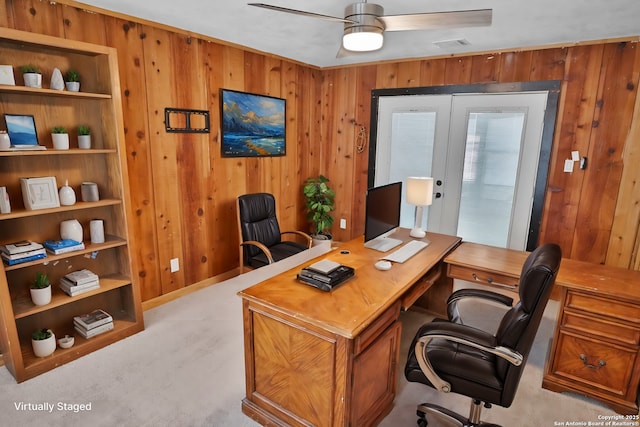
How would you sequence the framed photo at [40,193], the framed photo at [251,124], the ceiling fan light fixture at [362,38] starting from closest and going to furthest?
1. the ceiling fan light fixture at [362,38]
2. the framed photo at [40,193]
3. the framed photo at [251,124]

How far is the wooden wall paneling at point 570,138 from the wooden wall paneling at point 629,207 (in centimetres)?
29

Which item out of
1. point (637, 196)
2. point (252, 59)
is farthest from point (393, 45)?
point (637, 196)

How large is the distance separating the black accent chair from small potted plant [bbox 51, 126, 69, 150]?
1491 mm

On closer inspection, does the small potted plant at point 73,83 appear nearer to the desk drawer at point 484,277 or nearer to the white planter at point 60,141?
the white planter at point 60,141

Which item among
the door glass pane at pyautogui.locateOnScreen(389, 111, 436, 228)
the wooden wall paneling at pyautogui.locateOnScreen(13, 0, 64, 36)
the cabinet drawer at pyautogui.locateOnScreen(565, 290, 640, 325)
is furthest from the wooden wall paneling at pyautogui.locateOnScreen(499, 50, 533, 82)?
the wooden wall paneling at pyautogui.locateOnScreen(13, 0, 64, 36)

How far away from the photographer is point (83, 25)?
2.50 meters

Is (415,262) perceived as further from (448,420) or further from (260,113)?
(260,113)

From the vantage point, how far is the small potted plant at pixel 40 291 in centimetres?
226

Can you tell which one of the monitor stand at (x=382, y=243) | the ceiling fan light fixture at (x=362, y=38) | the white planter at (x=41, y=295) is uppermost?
the ceiling fan light fixture at (x=362, y=38)

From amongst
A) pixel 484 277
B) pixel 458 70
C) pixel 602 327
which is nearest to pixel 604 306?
pixel 602 327

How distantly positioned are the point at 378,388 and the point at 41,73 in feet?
9.21

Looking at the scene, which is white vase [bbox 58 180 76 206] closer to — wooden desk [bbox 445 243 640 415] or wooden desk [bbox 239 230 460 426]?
wooden desk [bbox 239 230 460 426]

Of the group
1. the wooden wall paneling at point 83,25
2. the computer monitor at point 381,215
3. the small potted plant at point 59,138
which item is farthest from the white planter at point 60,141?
the computer monitor at point 381,215

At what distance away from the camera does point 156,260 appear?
317 cm
